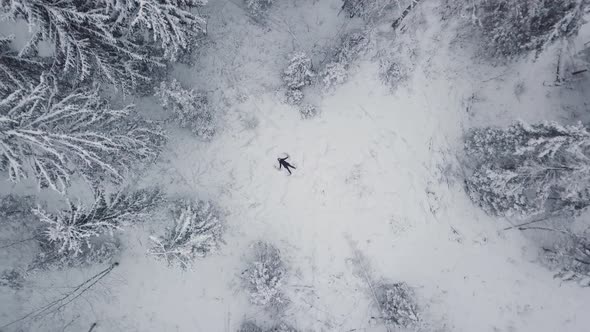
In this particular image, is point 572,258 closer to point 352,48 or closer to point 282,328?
point 282,328

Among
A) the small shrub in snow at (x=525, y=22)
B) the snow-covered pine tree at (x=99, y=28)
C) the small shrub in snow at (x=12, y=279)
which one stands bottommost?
the small shrub in snow at (x=12, y=279)

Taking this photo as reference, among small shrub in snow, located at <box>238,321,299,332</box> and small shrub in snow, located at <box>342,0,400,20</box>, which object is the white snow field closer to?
small shrub in snow, located at <box>238,321,299,332</box>

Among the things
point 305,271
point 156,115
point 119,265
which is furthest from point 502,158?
point 119,265

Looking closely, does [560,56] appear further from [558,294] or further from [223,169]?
[223,169]

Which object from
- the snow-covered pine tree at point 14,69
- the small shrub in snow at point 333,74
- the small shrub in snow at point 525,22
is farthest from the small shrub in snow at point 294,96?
the snow-covered pine tree at point 14,69

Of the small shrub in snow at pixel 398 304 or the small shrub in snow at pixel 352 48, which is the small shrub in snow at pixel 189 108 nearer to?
the small shrub in snow at pixel 352 48

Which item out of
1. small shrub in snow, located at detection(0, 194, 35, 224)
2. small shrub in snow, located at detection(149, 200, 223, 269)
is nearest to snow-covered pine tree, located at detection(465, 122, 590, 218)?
small shrub in snow, located at detection(149, 200, 223, 269)

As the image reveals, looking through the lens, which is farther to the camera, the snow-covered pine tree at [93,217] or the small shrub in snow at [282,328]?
the small shrub in snow at [282,328]
